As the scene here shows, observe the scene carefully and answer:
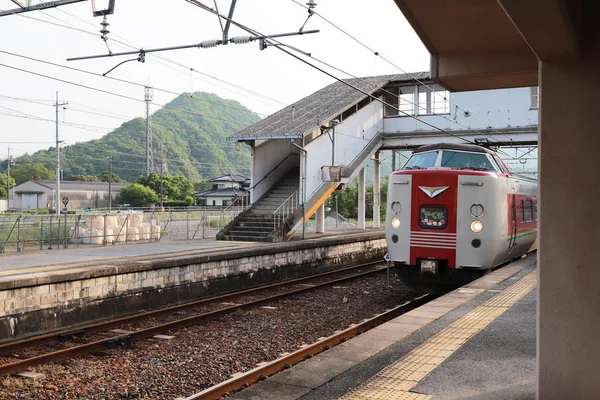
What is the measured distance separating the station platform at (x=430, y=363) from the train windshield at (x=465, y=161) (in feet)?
13.4

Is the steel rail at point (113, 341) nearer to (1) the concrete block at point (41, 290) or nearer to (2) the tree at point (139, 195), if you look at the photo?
(1) the concrete block at point (41, 290)

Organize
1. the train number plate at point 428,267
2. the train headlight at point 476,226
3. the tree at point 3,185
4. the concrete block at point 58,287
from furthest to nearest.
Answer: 1. the tree at point 3,185
2. the train number plate at point 428,267
3. the train headlight at point 476,226
4. the concrete block at point 58,287

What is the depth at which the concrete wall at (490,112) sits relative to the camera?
80.1ft

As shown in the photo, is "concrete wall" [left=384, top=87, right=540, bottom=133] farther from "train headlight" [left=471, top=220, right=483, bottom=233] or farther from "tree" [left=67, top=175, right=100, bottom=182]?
"tree" [left=67, top=175, right=100, bottom=182]

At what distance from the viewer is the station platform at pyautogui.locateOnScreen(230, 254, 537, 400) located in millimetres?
5000

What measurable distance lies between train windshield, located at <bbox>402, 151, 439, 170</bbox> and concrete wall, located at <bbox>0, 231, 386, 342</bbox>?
217 inches

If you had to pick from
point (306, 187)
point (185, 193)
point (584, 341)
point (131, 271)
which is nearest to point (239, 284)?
point (131, 271)

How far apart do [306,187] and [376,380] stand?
1707 centimetres

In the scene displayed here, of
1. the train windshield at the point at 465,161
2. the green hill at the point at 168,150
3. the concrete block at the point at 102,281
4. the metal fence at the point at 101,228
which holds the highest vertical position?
the green hill at the point at 168,150

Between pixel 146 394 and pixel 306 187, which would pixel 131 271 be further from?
pixel 306 187

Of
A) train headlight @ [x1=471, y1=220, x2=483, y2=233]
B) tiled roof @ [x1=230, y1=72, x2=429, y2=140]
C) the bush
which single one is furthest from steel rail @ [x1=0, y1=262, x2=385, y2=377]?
the bush

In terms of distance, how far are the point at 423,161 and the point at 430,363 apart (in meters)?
7.36

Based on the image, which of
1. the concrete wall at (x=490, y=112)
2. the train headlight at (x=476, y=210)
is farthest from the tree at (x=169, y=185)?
the train headlight at (x=476, y=210)

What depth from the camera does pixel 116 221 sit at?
19.9m
